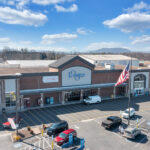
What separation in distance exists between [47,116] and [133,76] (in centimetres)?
2842

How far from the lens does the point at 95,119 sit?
30047 mm

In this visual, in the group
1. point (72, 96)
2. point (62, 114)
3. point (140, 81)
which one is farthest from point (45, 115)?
Result: point (140, 81)

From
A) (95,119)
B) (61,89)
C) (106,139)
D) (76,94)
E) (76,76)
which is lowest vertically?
(106,139)

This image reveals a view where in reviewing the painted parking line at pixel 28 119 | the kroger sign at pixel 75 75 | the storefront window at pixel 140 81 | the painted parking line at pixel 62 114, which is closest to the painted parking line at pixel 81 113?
the painted parking line at pixel 62 114

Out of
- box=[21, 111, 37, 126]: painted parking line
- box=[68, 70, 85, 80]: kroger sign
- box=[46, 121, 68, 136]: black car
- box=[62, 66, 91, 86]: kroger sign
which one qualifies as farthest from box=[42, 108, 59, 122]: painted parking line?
box=[68, 70, 85, 80]: kroger sign

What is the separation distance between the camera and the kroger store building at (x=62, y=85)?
32656 mm

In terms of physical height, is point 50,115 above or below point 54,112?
below

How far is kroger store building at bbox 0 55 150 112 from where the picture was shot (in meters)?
32.7

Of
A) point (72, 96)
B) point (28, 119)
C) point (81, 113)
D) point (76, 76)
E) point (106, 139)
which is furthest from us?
point (72, 96)

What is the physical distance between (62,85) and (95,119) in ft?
39.8

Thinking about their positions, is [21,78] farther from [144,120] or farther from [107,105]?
[144,120]

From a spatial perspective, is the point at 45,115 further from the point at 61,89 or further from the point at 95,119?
the point at 95,119

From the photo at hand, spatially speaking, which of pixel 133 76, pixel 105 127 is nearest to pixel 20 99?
pixel 105 127

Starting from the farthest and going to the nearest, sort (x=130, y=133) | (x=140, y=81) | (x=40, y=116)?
(x=140, y=81) → (x=40, y=116) → (x=130, y=133)
